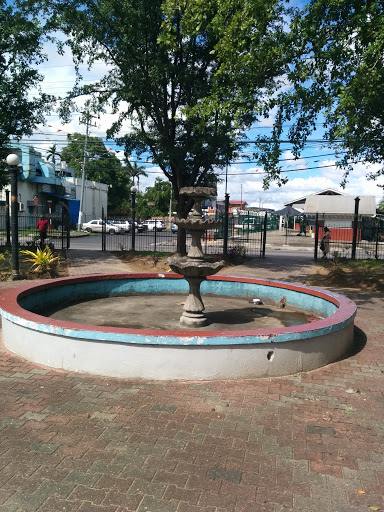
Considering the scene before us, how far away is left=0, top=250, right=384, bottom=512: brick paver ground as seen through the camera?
2732mm

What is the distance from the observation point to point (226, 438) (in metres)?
3.50

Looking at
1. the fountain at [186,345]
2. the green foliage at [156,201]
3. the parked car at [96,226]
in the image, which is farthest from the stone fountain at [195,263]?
the green foliage at [156,201]

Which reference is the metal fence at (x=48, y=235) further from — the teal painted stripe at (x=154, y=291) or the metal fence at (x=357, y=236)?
the metal fence at (x=357, y=236)

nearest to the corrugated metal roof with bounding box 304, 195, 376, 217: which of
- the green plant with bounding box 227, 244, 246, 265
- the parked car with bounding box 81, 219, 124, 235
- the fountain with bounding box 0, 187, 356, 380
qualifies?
the parked car with bounding box 81, 219, 124, 235

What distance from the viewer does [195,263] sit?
616 centimetres

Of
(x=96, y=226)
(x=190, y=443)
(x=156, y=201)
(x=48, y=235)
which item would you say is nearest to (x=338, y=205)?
(x=96, y=226)

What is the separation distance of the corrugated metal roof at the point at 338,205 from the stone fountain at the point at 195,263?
112 feet

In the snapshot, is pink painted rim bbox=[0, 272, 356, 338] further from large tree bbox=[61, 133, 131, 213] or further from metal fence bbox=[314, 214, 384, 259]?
large tree bbox=[61, 133, 131, 213]

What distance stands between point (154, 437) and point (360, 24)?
8.36 metres

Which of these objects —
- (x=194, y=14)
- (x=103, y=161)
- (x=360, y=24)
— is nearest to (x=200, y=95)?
(x=194, y=14)

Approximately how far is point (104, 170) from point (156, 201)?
31.2 ft

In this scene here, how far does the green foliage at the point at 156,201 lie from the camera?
211ft

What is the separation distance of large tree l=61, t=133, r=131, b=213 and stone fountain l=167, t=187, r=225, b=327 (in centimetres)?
5432

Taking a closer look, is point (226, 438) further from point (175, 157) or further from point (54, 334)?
point (175, 157)
